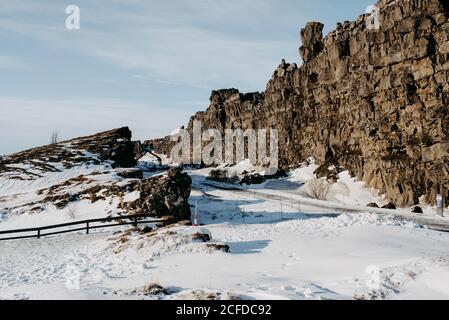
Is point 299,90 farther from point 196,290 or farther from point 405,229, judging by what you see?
point 196,290

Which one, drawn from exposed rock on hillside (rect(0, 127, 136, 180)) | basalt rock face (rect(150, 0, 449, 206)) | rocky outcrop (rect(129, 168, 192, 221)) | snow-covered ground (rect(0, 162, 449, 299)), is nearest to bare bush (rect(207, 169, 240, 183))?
basalt rock face (rect(150, 0, 449, 206))

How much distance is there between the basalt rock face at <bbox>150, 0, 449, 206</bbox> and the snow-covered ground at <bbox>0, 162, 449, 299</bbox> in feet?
72.0

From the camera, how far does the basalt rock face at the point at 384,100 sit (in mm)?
43375

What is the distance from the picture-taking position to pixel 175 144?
577 ft

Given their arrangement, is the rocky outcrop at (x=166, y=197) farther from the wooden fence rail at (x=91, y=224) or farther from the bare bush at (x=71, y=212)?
the bare bush at (x=71, y=212)

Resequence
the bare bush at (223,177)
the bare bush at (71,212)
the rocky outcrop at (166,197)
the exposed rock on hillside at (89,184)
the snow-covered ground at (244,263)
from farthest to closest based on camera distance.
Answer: the bare bush at (223,177) < the bare bush at (71,212) < the exposed rock on hillside at (89,184) < the rocky outcrop at (166,197) < the snow-covered ground at (244,263)

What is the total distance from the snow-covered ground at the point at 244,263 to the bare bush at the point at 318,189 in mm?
26605

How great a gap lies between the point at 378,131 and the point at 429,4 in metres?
15.5

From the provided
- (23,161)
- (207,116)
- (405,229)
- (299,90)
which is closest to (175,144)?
(207,116)

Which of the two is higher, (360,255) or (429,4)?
(429,4)

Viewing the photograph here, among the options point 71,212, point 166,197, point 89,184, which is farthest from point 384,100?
point 71,212

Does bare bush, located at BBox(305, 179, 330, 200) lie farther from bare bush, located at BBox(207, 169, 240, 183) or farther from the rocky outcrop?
the rocky outcrop

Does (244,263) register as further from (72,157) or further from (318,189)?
(72,157)

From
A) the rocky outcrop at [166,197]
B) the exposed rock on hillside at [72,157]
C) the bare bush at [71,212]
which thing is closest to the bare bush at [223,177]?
the exposed rock on hillside at [72,157]
